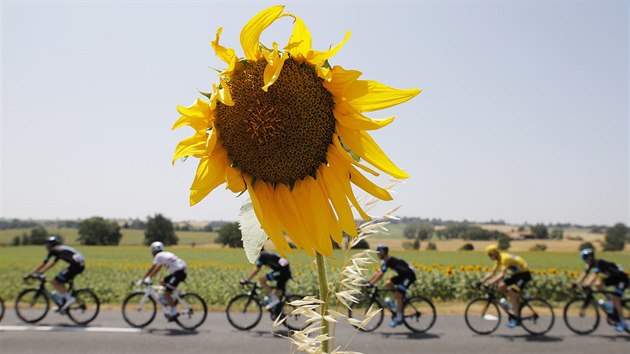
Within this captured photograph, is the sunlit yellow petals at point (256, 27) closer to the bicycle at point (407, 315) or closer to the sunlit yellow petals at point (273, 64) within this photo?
the sunlit yellow petals at point (273, 64)

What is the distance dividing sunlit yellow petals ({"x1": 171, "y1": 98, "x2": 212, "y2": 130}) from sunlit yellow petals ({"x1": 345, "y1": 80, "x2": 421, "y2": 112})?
187mm

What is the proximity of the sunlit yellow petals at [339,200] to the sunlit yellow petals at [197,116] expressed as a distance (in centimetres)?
18

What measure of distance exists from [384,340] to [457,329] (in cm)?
256

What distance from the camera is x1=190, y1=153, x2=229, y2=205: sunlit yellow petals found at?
0.72 meters

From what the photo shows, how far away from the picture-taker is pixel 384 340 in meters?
12.2

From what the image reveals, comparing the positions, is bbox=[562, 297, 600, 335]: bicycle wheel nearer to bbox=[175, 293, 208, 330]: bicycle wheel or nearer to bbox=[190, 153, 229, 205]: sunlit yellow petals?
bbox=[175, 293, 208, 330]: bicycle wheel

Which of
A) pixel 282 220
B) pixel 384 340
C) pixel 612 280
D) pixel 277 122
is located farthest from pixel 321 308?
pixel 612 280

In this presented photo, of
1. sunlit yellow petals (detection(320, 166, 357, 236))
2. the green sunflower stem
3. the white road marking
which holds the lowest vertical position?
the white road marking

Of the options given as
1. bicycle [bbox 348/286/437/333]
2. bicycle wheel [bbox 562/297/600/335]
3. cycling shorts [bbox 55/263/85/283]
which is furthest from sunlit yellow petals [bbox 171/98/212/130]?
cycling shorts [bbox 55/263/85/283]

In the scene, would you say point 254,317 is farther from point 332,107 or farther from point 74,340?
point 332,107

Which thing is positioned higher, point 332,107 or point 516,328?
point 332,107

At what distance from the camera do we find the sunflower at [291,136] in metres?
0.69

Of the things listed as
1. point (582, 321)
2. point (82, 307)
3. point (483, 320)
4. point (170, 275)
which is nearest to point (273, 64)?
point (170, 275)

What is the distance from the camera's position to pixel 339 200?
0.73 m
